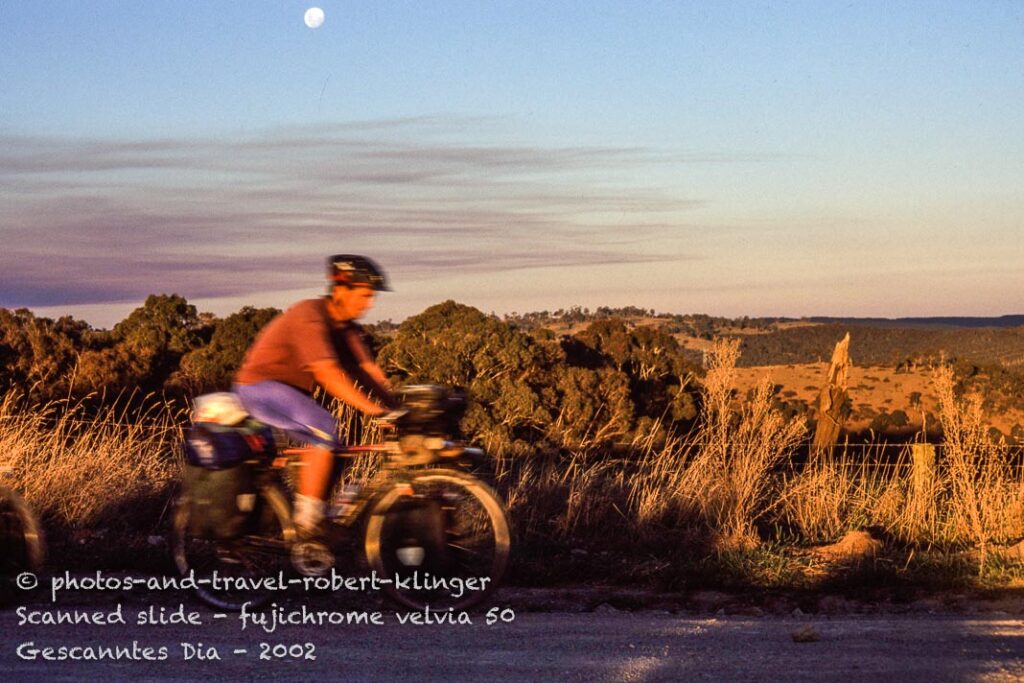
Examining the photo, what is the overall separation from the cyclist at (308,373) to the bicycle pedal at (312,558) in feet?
0.24

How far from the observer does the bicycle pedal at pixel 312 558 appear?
778 cm

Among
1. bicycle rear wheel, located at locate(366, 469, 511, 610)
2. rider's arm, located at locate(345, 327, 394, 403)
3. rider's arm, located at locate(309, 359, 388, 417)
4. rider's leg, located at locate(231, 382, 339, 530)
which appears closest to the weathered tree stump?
bicycle rear wheel, located at locate(366, 469, 511, 610)

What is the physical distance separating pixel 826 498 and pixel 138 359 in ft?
100

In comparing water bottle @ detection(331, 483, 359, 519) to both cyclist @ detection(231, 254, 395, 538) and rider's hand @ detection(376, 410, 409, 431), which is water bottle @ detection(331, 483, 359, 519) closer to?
cyclist @ detection(231, 254, 395, 538)

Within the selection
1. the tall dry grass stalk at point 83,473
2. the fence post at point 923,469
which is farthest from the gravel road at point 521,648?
the fence post at point 923,469

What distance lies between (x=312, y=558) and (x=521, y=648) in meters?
1.43

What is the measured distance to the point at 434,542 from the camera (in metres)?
7.83

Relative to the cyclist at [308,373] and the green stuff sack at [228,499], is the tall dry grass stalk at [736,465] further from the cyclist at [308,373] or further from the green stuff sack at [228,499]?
the green stuff sack at [228,499]

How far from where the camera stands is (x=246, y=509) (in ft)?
26.0

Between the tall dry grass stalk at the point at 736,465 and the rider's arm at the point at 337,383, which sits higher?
the rider's arm at the point at 337,383

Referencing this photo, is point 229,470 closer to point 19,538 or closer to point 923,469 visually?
point 19,538

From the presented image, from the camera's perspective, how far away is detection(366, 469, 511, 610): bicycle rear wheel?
25.5 feet

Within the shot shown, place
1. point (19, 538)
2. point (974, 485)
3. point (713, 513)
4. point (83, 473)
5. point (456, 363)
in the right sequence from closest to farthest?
1. point (19, 538)
2. point (713, 513)
3. point (83, 473)
4. point (974, 485)
5. point (456, 363)

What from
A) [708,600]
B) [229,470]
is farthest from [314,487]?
[708,600]
